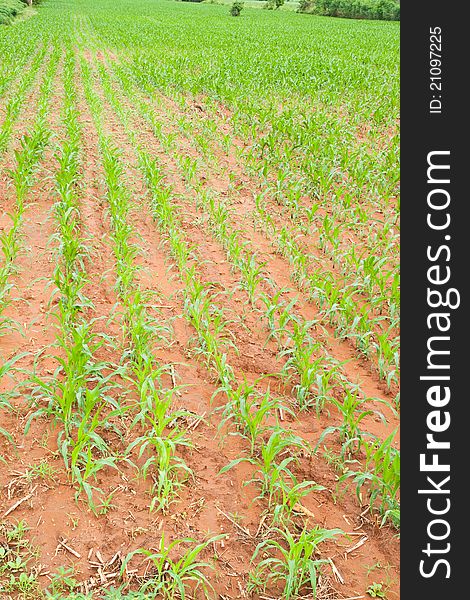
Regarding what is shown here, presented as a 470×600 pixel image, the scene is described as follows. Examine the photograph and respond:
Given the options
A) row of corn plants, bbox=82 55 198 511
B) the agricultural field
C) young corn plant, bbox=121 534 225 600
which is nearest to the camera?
young corn plant, bbox=121 534 225 600

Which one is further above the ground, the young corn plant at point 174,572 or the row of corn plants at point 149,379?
the row of corn plants at point 149,379

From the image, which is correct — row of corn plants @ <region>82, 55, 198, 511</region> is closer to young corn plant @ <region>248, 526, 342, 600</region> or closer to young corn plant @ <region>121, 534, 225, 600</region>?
young corn plant @ <region>121, 534, 225, 600</region>

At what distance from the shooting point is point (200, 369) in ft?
13.2

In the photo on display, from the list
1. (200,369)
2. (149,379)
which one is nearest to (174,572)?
(149,379)

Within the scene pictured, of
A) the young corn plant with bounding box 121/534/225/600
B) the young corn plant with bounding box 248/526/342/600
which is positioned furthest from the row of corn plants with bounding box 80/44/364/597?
the young corn plant with bounding box 121/534/225/600

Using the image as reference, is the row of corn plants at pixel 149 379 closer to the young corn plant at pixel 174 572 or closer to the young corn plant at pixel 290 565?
the young corn plant at pixel 174 572

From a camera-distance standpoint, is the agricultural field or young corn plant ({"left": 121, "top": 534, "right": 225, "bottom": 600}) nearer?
young corn plant ({"left": 121, "top": 534, "right": 225, "bottom": 600})

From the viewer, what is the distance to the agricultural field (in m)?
2.65

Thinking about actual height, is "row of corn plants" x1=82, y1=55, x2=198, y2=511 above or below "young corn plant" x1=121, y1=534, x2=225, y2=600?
above

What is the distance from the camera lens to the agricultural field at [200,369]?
2.65 m

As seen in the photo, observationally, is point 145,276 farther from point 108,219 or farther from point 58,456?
point 58,456

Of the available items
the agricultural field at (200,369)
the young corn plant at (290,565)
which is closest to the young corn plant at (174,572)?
the agricultural field at (200,369)

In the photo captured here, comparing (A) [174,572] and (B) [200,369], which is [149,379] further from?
(A) [174,572]

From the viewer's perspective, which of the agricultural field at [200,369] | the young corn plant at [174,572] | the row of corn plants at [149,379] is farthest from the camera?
the row of corn plants at [149,379]
